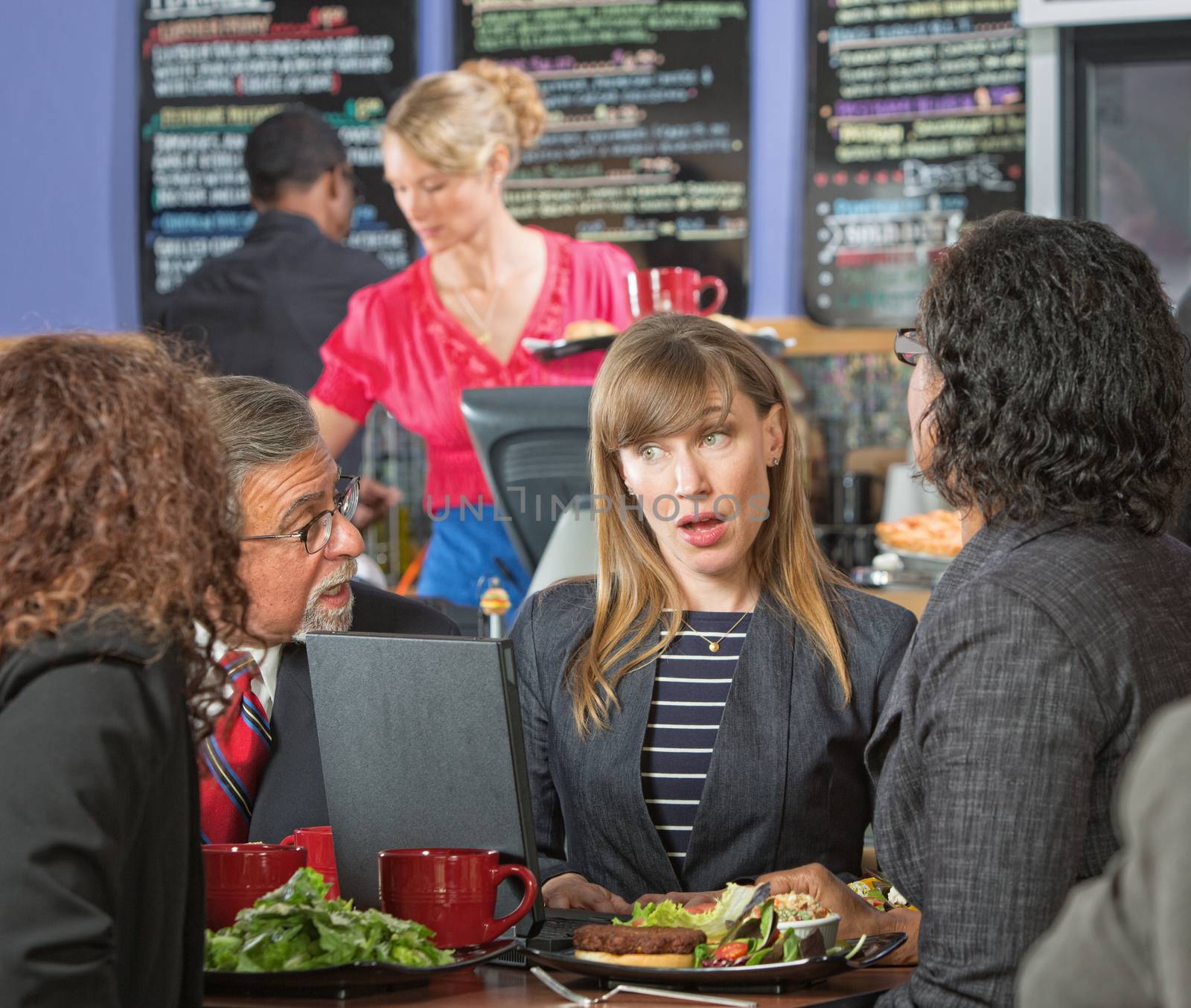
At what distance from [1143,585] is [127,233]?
4.22 m

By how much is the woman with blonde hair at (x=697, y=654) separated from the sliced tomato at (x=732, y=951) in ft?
1.42

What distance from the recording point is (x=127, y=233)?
4.93 meters

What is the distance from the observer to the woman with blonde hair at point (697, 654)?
6.03 ft

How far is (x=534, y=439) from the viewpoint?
98.1 inches

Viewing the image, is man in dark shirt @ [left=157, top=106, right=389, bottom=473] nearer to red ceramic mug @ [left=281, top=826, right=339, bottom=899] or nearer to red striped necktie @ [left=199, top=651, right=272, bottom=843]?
red striped necktie @ [left=199, top=651, right=272, bottom=843]

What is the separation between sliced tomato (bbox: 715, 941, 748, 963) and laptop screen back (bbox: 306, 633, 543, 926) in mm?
197

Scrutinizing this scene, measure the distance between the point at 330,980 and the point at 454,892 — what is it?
0.14 metres

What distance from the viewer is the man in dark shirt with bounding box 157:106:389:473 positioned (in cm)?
448

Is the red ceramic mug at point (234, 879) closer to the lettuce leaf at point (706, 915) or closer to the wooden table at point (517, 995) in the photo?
the wooden table at point (517, 995)

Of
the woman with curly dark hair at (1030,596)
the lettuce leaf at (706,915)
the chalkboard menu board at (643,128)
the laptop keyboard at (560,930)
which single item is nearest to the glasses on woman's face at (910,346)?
the woman with curly dark hair at (1030,596)

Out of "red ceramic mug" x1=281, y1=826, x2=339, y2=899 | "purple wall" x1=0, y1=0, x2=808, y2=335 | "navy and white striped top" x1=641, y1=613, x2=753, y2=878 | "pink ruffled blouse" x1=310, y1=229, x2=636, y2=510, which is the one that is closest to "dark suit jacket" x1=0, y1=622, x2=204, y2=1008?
"red ceramic mug" x1=281, y1=826, x2=339, y2=899

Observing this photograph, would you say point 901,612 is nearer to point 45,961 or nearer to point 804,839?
point 804,839

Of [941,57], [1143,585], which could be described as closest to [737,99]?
[941,57]

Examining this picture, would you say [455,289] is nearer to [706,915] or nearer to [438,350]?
[438,350]
